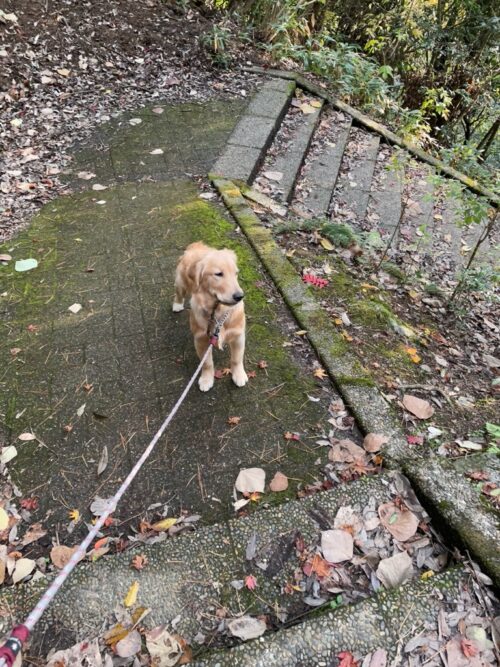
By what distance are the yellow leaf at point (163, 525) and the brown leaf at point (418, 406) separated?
166 centimetres

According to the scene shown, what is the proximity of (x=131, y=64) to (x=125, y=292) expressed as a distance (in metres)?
4.98

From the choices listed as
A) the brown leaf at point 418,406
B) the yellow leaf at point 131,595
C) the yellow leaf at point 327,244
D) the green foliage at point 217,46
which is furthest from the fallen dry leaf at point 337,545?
the green foliage at point 217,46

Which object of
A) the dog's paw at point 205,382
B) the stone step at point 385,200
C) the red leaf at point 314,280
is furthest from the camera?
the stone step at point 385,200

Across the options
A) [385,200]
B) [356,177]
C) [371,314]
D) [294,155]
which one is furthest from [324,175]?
[371,314]

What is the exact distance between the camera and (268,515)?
93.5 inches

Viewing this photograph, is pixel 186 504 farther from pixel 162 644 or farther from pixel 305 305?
pixel 305 305

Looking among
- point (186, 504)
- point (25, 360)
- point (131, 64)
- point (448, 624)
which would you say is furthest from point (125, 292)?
point (131, 64)

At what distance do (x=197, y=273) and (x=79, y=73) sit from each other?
559cm

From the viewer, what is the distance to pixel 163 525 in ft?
8.07

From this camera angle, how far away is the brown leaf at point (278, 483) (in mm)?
2604

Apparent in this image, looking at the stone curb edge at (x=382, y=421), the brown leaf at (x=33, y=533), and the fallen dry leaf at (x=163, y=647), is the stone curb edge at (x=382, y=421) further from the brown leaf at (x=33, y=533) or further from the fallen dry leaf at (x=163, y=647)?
the brown leaf at (x=33, y=533)

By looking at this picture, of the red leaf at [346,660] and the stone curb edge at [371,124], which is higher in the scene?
the stone curb edge at [371,124]

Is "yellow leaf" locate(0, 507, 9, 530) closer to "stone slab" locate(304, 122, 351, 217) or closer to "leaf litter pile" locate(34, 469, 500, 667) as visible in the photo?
"leaf litter pile" locate(34, 469, 500, 667)

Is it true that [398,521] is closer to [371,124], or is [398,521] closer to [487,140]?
[371,124]
